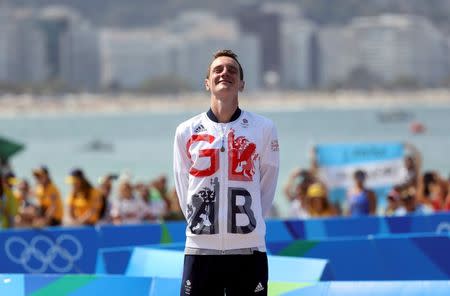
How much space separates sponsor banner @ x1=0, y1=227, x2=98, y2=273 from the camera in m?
10.5

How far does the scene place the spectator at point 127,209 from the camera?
13836 mm

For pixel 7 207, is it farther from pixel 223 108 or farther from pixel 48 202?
pixel 223 108

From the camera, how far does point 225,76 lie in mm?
5855

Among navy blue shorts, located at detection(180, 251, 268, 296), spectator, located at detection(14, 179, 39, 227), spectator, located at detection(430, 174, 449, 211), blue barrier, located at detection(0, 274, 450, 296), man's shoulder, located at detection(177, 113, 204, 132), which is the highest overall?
man's shoulder, located at detection(177, 113, 204, 132)

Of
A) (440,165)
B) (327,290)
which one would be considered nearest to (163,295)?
(327,290)

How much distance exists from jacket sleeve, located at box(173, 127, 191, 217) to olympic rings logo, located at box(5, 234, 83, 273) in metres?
4.80

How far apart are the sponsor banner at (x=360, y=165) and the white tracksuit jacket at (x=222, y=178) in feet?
39.4

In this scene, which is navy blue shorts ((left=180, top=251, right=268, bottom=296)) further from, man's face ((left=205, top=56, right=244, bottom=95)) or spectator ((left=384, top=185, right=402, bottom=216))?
spectator ((left=384, top=185, right=402, bottom=216))

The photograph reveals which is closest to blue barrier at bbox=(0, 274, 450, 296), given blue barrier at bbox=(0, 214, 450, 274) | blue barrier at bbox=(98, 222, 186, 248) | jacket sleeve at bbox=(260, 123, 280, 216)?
jacket sleeve at bbox=(260, 123, 280, 216)

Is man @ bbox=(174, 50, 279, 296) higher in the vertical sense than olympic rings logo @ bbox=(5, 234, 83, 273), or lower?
higher

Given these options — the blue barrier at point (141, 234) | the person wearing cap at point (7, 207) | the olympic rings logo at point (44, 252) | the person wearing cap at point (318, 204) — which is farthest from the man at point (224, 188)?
the person wearing cap at point (318, 204)

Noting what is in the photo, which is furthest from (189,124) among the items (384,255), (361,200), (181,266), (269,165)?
(361,200)

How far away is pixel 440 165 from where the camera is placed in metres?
60.0

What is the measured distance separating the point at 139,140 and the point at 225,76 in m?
104
